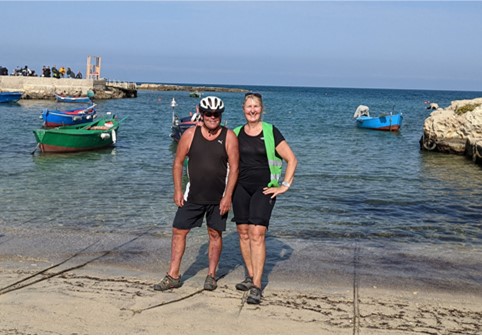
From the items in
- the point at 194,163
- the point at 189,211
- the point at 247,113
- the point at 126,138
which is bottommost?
the point at 126,138

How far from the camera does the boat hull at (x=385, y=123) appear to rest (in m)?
42.7

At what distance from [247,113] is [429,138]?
24.3 meters

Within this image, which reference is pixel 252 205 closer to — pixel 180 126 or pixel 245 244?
pixel 245 244

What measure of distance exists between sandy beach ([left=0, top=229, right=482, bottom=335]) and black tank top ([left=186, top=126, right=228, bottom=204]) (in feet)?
3.33

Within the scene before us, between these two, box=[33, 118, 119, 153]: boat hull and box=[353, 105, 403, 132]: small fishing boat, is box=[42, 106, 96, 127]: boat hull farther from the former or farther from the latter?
box=[353, 105, 403, 132]: small fishing boat

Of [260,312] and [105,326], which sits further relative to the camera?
[260,312]

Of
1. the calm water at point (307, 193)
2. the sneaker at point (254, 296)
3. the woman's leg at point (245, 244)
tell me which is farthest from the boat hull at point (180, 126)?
the sneaker at point (254, 296)

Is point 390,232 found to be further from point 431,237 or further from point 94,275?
point 94,275

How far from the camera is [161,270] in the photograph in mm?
7727

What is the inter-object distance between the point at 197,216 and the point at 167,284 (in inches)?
30.7

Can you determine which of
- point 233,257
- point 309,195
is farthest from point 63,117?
point 233,257

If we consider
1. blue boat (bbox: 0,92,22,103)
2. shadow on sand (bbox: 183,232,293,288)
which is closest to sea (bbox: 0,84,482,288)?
shadow on sand (bbox: 183,232,293,288)

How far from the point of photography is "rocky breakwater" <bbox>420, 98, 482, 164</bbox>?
25250mm

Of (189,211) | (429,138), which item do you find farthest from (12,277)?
(429,138)
